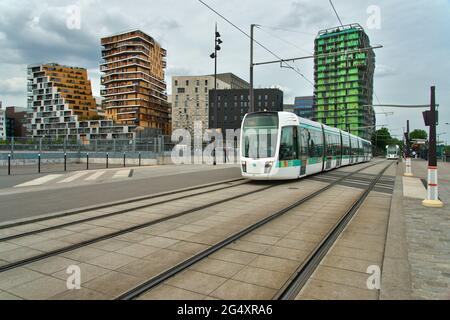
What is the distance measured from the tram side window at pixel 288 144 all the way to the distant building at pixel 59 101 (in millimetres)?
115231

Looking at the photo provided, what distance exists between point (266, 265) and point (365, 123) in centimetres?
12400

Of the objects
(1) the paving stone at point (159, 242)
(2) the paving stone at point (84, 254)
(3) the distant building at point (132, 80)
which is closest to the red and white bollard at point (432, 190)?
(1) the paving stone at point (159, 242)

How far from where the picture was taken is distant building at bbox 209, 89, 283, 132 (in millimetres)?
111188

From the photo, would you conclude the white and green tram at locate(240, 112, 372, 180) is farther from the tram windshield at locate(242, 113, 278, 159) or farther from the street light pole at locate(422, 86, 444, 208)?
the street light pole at locate(422, 86, 444, 208)

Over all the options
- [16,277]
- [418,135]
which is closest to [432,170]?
[16,277]

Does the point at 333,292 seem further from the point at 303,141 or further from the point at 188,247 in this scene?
the point at 303,141

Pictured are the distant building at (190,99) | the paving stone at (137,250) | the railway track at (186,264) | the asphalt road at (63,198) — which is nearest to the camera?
the railway track at (186,264)

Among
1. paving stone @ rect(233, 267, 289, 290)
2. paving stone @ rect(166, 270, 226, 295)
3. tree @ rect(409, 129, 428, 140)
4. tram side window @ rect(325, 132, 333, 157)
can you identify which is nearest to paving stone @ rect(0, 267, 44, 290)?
paving stone @ rect(166, 270, 226, 295)

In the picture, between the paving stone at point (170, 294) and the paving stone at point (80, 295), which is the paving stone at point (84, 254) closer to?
the paving stone at point (80, 295)

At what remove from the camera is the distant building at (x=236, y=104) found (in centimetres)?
11119

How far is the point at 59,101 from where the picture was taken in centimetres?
12406

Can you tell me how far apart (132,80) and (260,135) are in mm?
104701

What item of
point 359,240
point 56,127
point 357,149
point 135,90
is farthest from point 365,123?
point 359,240
